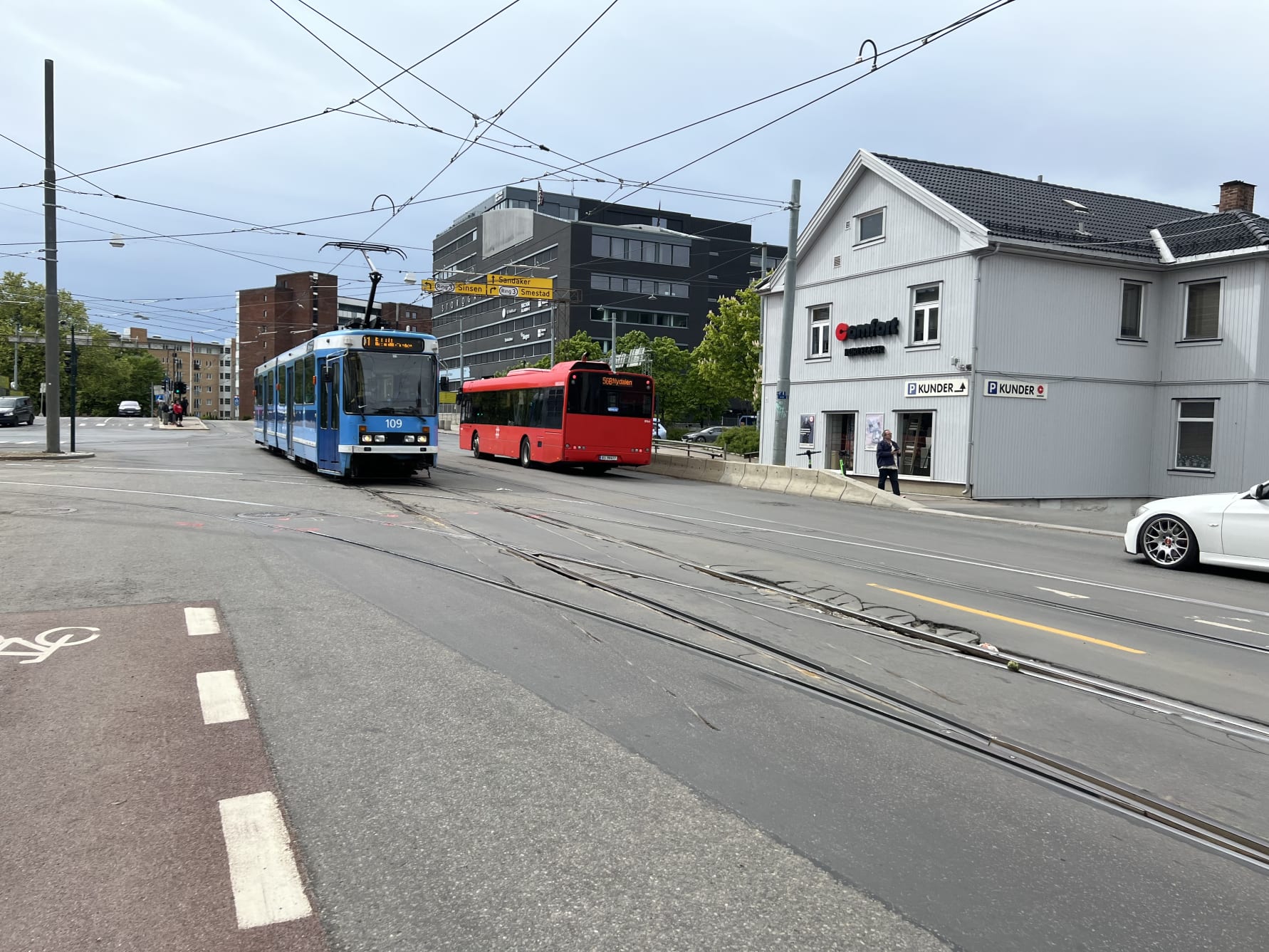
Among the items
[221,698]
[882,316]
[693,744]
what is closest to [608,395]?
[882,316]

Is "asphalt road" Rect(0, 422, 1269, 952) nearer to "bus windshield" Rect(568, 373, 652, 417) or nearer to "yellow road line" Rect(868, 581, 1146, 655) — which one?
"yellow road line" Rect(868, 581, 1146, 655)

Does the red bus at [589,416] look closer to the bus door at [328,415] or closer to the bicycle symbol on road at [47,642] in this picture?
the bus door at [328,415]

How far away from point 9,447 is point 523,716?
107ft

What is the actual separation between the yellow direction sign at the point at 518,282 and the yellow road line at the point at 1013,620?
2865 cm

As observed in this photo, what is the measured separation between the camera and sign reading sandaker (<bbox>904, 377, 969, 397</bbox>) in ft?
78.2

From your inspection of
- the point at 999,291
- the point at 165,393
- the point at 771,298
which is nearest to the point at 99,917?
the point at 999,291

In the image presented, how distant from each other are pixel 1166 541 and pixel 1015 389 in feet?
41.8

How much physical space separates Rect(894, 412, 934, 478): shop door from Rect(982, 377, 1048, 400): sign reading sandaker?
1.70 metres

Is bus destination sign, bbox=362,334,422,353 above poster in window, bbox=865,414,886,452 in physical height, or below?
above

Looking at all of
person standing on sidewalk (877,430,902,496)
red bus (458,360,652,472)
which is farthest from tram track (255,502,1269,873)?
red bus (458,360,652,472)

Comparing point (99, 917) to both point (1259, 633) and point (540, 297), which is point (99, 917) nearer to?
point (1259, 633)

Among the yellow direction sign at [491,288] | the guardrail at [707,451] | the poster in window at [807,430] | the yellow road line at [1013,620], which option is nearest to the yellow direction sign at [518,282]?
the yellow direction sign at [491,288]

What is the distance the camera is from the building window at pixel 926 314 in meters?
25.0

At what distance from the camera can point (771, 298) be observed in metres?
32.8
